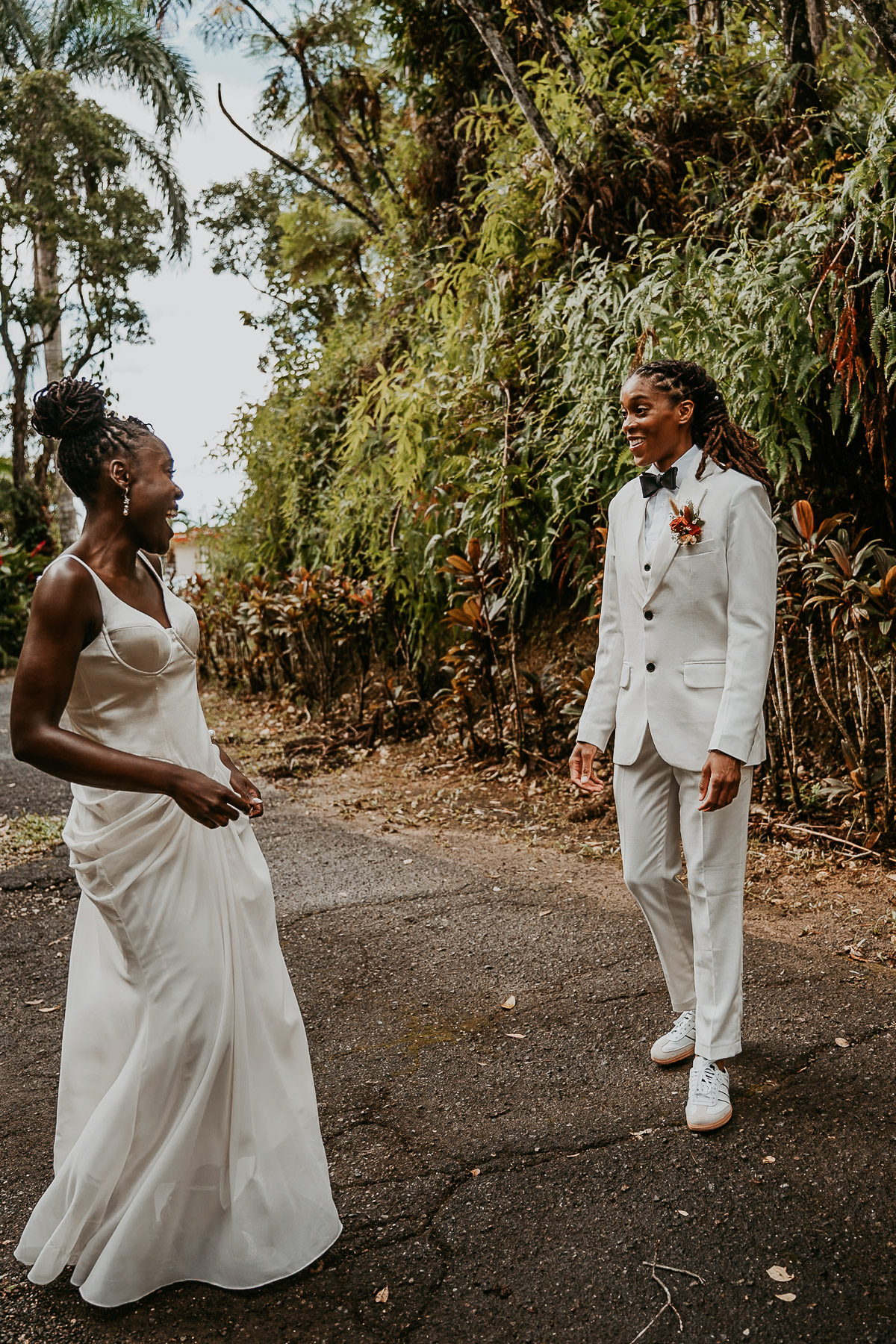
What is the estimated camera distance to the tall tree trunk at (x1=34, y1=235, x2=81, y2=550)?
2219 cm

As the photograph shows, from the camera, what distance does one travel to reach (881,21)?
500cm

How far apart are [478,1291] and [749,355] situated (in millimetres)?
4537

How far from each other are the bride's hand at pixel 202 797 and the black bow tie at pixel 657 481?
1740 mm

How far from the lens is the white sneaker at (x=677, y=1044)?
338cm

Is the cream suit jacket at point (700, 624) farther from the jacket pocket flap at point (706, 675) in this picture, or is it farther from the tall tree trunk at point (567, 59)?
the tall tree trunk at point (567, 59)

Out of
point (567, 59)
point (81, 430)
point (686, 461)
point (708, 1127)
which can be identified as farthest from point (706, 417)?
point (567, 59)

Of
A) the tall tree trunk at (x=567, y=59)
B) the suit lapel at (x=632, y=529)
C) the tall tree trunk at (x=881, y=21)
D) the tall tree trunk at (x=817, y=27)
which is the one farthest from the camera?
the tall tree trunk at (x=567, y=59)

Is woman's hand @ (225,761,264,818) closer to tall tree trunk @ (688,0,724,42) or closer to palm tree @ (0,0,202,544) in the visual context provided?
tall tree trunk @ (688,0,724,42)

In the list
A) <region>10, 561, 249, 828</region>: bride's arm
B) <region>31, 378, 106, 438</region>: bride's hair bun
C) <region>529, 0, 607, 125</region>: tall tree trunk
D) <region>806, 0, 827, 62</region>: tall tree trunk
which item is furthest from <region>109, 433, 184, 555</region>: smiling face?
<region>806, 0, 827, 62</region>: tall tree trunk

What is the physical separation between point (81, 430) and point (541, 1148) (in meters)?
2.29

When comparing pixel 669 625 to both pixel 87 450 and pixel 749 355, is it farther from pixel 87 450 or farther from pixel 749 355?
pixel 749 355

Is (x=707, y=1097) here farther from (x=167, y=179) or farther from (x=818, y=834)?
(x=167, y=179)

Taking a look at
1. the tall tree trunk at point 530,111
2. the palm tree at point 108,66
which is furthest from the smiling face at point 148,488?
the palm tree at point 108,66

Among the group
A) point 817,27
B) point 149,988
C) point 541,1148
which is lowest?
point 541,1148
